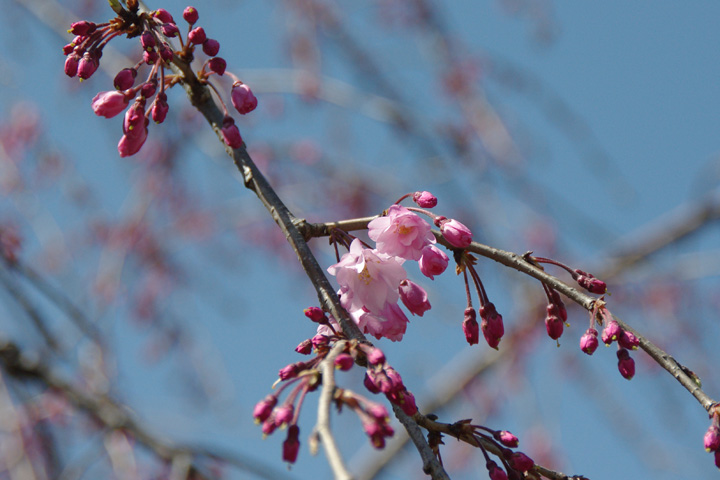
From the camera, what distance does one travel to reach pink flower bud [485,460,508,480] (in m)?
1.68

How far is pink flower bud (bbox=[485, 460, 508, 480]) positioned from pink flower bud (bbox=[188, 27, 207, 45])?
1412mm

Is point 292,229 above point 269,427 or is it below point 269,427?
above

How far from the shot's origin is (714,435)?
5.08ft

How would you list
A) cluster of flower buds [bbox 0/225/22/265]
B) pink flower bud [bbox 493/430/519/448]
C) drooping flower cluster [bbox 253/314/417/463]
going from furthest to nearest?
cluster of flower buds [bbox 0/225/22/265] < pink flower bud [bbox 493/430/519/448] < drooping flower cluster [bbox 253/314/417/463]

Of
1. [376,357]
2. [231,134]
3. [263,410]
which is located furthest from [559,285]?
[231,134]

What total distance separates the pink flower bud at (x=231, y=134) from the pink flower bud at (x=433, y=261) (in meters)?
0.61

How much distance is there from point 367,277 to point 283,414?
1.86 ft

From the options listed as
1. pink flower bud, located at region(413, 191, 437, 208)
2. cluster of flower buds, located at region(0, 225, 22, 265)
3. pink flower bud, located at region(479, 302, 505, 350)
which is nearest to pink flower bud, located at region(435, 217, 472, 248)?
pink flower bud, located at region(413, 191, 437, 208)

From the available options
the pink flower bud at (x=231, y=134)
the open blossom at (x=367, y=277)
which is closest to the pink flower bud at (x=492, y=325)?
the open blossom at (x=367, y=277)

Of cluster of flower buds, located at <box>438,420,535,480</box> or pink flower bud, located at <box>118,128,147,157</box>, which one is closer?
cluster of flower buds, located at <box>438,420,535,480</box>

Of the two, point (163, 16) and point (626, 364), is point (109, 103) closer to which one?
point (163, 16)

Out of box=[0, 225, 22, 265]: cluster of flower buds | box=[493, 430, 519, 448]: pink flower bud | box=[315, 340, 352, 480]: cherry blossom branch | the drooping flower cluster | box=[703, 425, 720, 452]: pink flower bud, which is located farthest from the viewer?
box=[0, 225, 22, 265]: cluster of flower buds

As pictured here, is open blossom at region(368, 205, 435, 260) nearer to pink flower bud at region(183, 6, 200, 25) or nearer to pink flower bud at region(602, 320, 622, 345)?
pink flower bud at region(602, 320, 622, 345)

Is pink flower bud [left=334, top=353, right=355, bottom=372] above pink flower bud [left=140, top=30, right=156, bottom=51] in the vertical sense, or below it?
below
